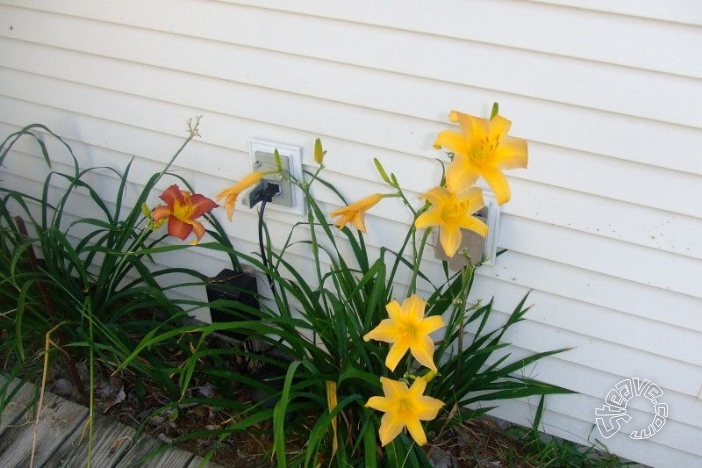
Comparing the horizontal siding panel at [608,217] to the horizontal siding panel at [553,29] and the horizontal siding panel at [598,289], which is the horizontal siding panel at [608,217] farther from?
the horizontal siding panel at [553,29]

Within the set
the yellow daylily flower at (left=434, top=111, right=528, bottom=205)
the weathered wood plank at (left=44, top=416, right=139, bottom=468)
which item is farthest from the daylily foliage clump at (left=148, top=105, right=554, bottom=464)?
the weathered wood plank at (left=44, top=416, right=139, bottom=468)

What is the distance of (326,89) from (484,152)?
0.54 meters

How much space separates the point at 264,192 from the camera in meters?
1.89

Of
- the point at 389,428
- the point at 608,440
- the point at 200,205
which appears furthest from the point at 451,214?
the point at 608,440

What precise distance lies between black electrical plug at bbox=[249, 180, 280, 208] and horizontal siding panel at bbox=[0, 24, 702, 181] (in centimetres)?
18

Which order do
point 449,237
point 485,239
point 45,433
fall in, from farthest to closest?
point 45,433, point 485,239, point 449,237

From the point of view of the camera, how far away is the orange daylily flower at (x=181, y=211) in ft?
5.76

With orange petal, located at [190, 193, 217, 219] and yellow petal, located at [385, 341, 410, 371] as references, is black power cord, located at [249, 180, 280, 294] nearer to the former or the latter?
orange petal, located at [190, 193, 217, 219]

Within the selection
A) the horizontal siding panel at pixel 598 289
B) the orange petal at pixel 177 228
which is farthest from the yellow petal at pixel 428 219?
the orange petal at pixel 177 228

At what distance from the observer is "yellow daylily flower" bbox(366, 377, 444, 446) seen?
1478 millimetres

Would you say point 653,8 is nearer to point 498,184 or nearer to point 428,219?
point 498,184

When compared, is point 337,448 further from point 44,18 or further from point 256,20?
point 44,18

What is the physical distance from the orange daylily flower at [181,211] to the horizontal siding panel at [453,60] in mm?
396

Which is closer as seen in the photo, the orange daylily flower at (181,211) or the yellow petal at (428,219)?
the yellow petal at (428,219)
